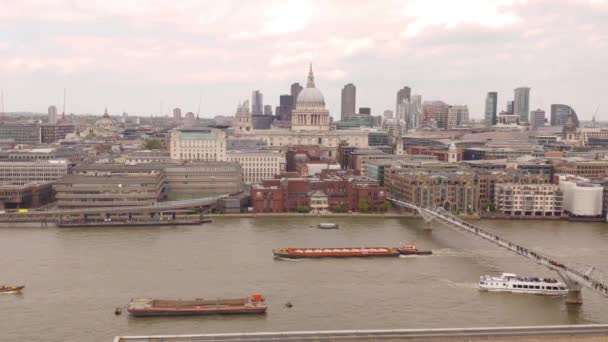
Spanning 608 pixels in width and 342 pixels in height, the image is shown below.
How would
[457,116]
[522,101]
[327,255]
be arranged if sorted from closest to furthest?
[327,255] < [457,116] < [522,101]

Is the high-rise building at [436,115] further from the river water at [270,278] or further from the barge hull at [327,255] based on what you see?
the barge hull at [327,255]

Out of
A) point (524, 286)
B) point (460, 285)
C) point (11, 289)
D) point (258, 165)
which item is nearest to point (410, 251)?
point (460, 285)

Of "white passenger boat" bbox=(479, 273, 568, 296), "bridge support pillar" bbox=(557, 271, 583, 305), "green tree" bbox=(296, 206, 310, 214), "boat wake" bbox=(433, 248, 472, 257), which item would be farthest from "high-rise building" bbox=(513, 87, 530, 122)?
"bridge support pillar" bbox=(557, 271, 583, 305)

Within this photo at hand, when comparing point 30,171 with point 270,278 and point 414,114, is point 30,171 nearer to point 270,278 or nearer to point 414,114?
point 270,278

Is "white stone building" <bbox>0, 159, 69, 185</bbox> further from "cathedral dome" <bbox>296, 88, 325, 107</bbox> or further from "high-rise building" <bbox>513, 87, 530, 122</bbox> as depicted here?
"high-rise building" <bbox>513, 87, 530, 122</bbox>

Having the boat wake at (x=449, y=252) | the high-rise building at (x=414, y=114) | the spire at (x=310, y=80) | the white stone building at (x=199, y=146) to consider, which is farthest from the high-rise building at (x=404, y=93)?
the boat wake at (x=449, y=252)

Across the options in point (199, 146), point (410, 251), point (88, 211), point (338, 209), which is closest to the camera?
point (410, 251)
